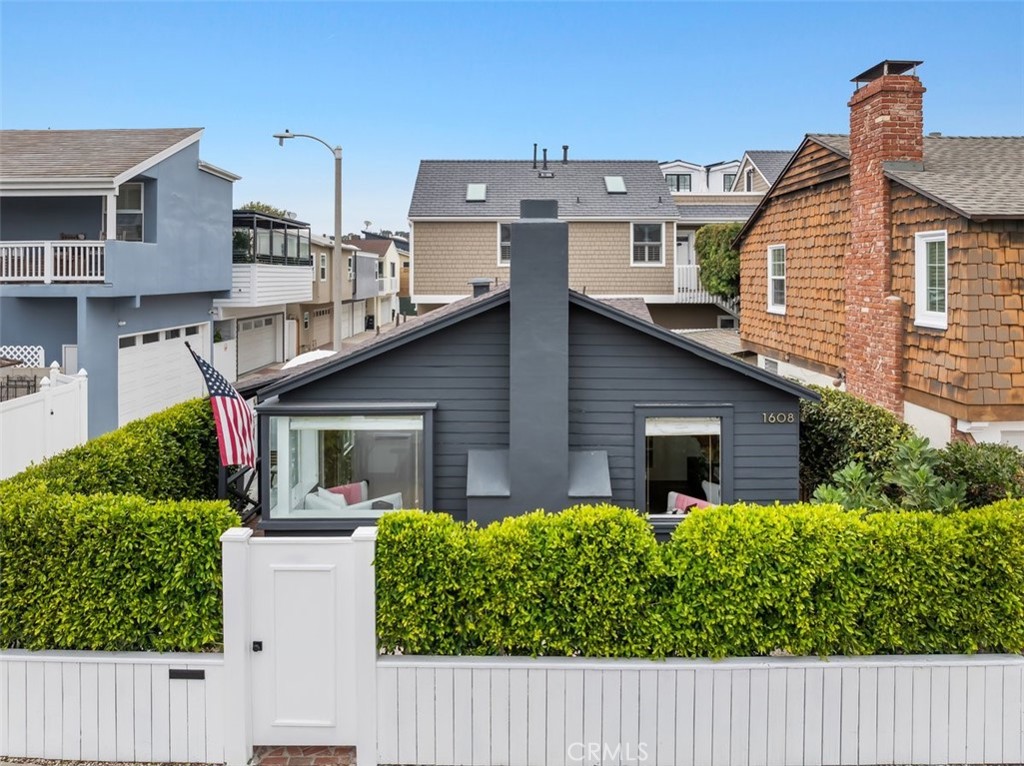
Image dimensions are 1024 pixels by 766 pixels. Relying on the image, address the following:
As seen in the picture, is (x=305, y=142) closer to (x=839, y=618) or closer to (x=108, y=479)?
(x=108, y=479)

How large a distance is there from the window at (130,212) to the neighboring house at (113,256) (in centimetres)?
Answer: 2

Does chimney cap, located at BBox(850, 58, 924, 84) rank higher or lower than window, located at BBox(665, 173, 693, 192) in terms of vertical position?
lower

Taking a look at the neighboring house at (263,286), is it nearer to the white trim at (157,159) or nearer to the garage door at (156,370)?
the garage door at (156,370)

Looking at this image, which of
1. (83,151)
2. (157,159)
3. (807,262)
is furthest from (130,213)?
(807,262)

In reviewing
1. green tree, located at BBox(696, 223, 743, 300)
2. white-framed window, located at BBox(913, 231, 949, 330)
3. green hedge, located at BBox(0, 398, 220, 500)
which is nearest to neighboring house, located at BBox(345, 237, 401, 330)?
green tree, located at BBox(696, 223, 743, 300)

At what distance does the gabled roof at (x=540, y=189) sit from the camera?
29641 millimetres

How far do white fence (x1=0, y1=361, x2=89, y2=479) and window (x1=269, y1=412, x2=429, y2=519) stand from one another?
3.64 metres

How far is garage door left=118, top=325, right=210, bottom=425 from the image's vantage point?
2056 centimetres

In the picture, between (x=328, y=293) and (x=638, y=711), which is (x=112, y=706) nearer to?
(x=638, y=711)

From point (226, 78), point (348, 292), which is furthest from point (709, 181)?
point (226, 78)

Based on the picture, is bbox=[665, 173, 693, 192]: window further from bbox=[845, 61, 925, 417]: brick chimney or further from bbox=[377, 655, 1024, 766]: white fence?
bbox=[377, 655, 1024, 766]: white fence

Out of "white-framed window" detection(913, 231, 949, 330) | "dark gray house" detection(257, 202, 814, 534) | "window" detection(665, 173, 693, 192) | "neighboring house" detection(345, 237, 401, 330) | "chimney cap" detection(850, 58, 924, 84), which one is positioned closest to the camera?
A: "dark gray house" detection(257, 202, 814, 534)

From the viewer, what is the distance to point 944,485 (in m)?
8.99

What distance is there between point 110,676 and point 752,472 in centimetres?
678
